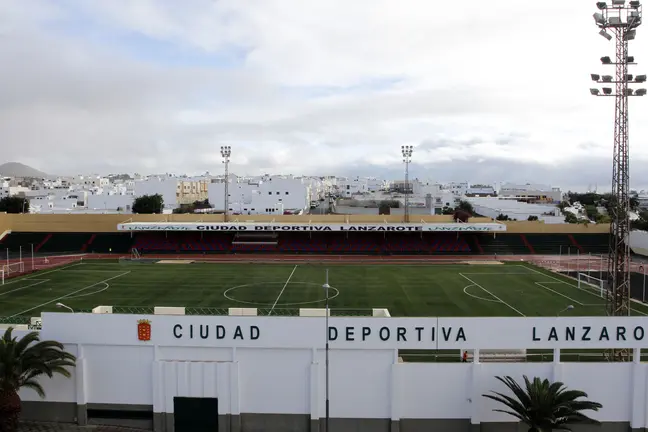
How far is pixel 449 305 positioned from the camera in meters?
36.9

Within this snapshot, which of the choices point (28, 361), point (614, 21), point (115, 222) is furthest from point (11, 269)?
point (614, 21)

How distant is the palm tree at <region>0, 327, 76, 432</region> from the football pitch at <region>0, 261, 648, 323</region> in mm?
14290

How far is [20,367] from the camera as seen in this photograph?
1681 cm

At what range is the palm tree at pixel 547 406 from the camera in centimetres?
1521

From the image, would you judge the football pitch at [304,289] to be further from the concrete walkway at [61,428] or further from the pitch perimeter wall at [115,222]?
the pitch perimeter wall at [115,222]

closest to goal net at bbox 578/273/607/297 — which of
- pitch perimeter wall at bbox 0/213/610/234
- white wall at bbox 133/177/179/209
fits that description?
pitch perimeter wall at bbox 0/213/610/234

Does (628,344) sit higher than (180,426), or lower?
higher

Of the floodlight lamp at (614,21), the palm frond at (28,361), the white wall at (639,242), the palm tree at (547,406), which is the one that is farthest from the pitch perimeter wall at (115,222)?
the palm tree at (547,406)

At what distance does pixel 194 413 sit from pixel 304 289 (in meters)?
25.9

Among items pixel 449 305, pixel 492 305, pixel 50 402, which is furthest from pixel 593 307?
pixel 50 402

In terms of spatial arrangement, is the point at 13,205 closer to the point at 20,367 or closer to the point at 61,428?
the point at 61,428

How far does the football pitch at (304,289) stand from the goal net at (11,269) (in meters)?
1.99

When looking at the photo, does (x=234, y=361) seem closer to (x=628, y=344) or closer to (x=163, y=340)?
(x=163, y=340)

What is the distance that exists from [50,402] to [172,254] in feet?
157
